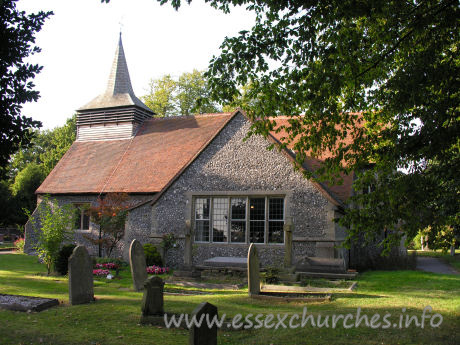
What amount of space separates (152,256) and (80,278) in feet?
26.5

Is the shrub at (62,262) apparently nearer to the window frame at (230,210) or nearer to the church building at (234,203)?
the church building at (234,203)

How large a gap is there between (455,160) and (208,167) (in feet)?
41.8

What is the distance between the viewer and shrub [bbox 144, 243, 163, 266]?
18.4 m

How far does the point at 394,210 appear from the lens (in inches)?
310

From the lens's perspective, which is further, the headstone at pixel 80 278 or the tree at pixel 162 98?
the tree at pixel 162 98

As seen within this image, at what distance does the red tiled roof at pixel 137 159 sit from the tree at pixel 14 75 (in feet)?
52.3

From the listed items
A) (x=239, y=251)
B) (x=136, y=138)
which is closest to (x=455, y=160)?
(x=239, y=251)

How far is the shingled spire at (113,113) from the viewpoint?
1136 inches

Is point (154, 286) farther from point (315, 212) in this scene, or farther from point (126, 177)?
point (126, 177)

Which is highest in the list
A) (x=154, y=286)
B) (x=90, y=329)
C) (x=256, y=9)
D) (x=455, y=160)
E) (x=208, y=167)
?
(x=256, y=9)

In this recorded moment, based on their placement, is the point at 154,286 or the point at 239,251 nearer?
the point at 154,286

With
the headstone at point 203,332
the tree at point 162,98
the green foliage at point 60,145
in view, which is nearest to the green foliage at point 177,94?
the tree at point 162,98

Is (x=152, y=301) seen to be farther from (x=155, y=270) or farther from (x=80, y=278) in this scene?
(x=155, y=270)

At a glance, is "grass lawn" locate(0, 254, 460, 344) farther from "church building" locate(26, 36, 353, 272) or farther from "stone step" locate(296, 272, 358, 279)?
"church building" locate(26, 36, 353, 272)
